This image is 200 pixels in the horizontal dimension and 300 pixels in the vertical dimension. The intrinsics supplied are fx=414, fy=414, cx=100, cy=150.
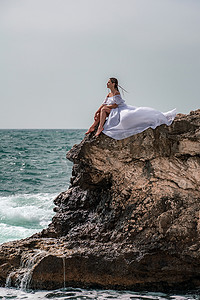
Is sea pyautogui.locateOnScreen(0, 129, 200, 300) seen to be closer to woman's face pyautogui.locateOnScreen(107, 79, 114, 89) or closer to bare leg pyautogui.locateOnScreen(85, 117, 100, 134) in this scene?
bare leg pyautogui.locateOnScreen(85, 117, 100, 134)

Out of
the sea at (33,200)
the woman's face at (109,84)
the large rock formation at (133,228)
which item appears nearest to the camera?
the sea at (33,200)

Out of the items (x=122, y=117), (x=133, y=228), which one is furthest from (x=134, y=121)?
(x=133, y=228)

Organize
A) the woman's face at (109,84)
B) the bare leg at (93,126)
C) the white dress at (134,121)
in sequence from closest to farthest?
the white dress at (134,121) → the bare leg at (93,126) → the woman's face at (109,84)

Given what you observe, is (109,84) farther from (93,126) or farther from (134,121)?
(134,121)

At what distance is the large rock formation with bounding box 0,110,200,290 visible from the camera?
19.2 ft

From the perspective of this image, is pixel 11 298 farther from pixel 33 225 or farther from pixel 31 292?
pixel 33 225

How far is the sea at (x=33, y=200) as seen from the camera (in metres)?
5.75

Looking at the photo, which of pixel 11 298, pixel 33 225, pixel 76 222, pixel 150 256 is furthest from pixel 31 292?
pixel 33 225

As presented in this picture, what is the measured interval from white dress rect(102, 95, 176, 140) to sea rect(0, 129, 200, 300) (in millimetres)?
2307

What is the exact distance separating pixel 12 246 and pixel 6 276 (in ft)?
1.65

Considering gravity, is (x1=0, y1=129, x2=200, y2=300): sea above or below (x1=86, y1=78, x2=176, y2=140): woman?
below

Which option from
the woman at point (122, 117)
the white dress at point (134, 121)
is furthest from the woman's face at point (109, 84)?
the white dress at point (134, 121)

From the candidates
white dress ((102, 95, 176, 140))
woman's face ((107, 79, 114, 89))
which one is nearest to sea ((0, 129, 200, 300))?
white dress ((102, 95, 176, 140))

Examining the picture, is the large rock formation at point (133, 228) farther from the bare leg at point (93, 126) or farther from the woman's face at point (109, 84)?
the woman's face at point (109, 84)
